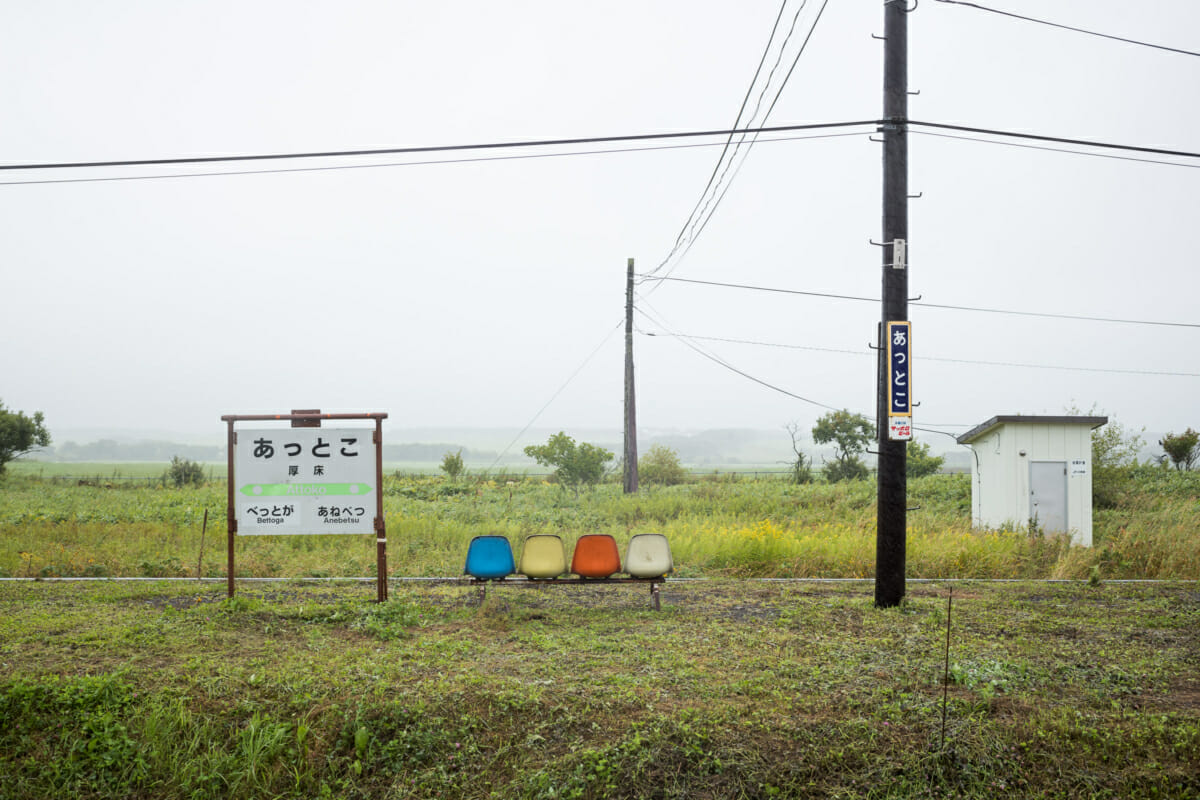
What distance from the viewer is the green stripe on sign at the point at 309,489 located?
8477 mm

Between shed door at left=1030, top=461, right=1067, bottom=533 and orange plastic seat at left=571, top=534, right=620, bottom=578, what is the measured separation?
32.9 ft

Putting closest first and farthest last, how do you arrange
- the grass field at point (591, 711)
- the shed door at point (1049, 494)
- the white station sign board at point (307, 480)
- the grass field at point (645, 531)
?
the grass field at point (591, 711)
the white station sign board at point (307, 480)
the grass field at point (645, 531)
the shed door at point (1049, 494)

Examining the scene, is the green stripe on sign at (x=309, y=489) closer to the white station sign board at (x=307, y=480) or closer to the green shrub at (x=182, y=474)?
the white station sign board at (x=307, y=480)

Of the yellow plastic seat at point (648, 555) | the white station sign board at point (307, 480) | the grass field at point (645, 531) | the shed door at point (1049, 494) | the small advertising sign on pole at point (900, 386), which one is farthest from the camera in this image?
the shed door at point (1049, 494)

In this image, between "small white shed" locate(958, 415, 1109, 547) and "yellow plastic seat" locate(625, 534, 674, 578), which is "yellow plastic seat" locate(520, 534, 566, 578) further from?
"small white shed" locate(958, 415, 1109, 547)

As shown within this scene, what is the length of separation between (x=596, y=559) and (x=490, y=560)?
115 cm

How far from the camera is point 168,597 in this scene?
8.75 metres

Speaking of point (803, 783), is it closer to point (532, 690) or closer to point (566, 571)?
point (532, 690)

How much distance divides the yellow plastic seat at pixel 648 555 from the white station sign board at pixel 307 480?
2.87 m

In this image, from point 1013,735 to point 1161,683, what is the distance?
1788 mm

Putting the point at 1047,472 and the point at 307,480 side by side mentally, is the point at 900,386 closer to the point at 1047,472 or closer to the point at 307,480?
the point at 307,480

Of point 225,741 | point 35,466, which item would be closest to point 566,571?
point 225,741

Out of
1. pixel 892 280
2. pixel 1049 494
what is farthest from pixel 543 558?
pixel 1049 494

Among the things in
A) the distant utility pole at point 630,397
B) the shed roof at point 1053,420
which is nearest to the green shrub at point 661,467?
the distant utility pole at point 630,397
